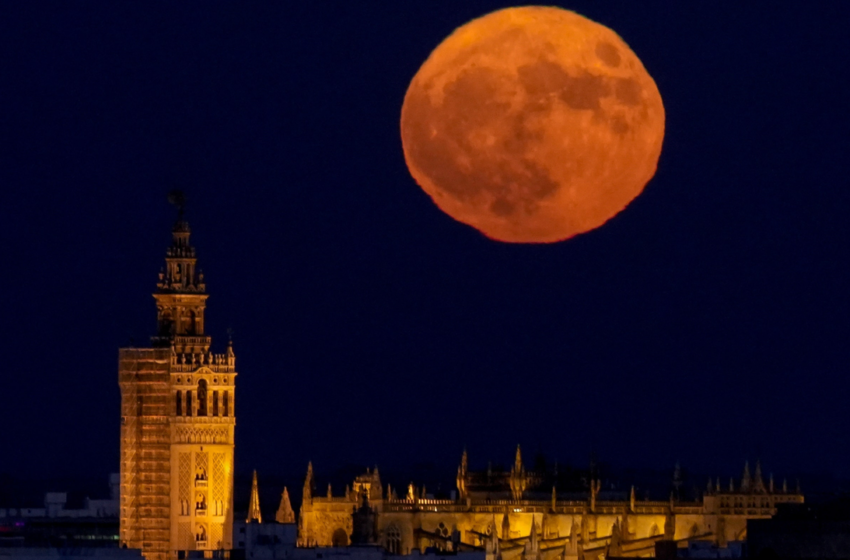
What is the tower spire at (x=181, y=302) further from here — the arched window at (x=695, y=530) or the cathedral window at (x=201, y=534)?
the arched window at (x=695, y=530)

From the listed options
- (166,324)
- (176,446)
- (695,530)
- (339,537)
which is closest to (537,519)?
(695,530)

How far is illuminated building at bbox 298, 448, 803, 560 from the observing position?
525 feet

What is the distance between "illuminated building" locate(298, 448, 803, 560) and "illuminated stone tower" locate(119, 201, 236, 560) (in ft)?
27.1

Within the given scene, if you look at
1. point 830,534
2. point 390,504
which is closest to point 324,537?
point 390,504

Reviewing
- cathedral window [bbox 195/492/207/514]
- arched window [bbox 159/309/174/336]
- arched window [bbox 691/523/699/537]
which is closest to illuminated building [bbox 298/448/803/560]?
arched window [bbox 691/523/699/537]

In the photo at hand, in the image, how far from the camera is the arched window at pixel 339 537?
16725 centimetres

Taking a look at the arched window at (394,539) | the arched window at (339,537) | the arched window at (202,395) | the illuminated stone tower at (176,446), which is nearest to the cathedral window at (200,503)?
the illuminated stone tower at (176,446)

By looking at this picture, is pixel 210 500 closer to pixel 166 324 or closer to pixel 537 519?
pixel 166 324

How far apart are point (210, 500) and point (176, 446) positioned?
3191 millimetres

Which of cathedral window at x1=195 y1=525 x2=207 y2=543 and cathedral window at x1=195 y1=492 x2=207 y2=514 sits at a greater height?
cathedral window at x1=195 y1=492 x2=207 y2=514

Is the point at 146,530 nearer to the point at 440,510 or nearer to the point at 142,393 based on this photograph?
the point at 142,393

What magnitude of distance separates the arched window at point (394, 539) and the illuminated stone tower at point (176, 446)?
355 inches

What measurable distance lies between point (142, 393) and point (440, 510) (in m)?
18.1

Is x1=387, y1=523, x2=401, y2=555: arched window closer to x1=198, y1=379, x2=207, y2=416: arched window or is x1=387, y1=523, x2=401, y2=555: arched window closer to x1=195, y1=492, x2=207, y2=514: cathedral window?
x1=195, y1=492, x2=207, y2=514: cathedral window
